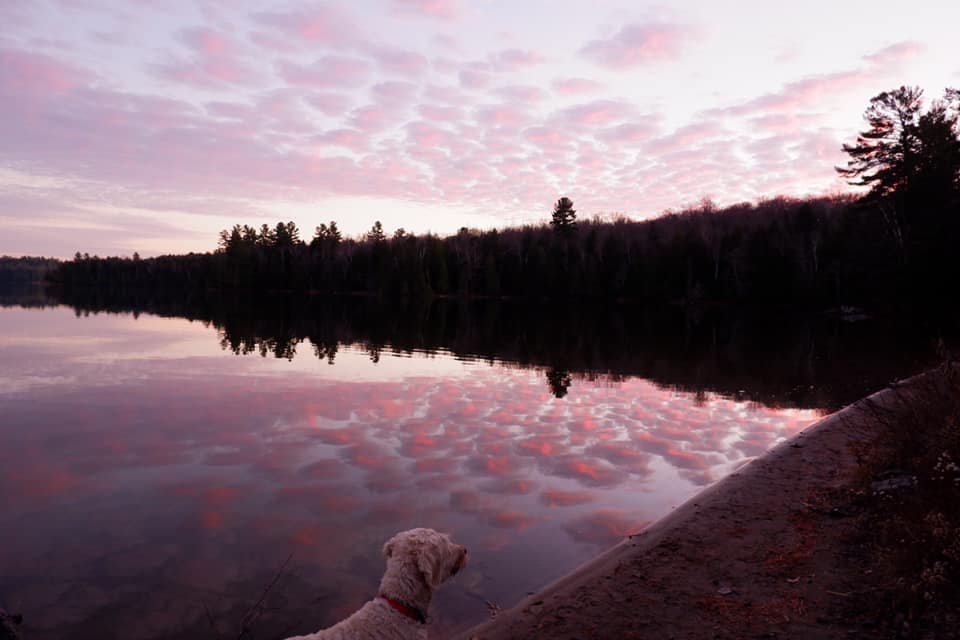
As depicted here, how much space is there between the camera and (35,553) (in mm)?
7242

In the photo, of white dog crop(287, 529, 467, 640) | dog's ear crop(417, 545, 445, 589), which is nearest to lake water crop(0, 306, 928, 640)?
white dog crop(287, 529, 467, 640)

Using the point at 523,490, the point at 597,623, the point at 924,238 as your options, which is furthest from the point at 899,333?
the point at 597,623

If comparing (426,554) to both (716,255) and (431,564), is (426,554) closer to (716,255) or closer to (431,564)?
(431,564)

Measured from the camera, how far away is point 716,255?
3071 inches

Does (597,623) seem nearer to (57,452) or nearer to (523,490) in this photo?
(523,490)

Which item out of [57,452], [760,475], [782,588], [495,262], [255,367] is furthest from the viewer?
[495,262]

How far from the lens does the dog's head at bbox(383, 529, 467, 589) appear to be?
174 inches

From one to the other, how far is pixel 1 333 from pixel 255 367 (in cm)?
2142

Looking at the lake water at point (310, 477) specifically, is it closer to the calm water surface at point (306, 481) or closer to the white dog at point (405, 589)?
the calm water surface at point (306, 481)

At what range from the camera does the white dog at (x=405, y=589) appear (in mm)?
4176

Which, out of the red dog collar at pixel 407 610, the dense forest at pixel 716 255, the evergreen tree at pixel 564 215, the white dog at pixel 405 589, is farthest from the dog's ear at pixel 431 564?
the evergreen tree at pixel 564 215

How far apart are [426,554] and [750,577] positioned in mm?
3821

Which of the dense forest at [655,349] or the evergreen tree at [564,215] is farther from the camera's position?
the evergreen tree at [564,215]

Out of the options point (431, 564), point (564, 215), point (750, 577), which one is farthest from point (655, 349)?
point (564, 215)
